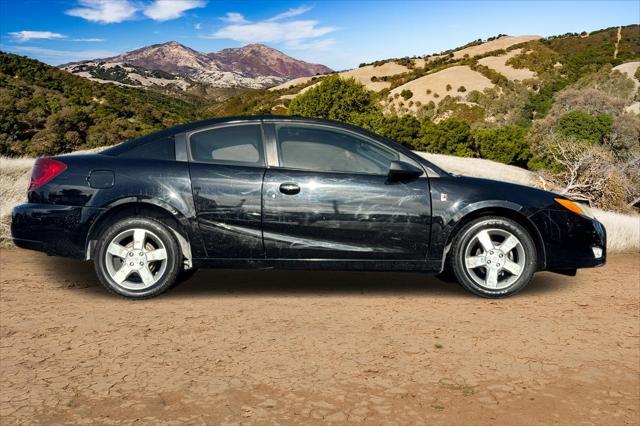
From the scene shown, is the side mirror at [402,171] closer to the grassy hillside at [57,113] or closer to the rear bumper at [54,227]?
the rear bumper at [54,227]

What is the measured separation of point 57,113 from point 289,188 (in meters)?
48.3

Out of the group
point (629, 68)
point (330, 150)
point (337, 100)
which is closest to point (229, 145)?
A: point (330, 150)

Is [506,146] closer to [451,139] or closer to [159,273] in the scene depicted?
[451,139]

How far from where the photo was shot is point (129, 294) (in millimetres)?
5211

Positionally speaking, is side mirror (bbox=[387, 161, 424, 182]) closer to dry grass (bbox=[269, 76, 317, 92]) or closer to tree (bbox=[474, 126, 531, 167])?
tree (bbox=[474, 126, 531, 167])

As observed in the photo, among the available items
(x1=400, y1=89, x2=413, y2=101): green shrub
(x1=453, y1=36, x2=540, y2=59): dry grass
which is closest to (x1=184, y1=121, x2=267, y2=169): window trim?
(x1=400, y1=89, x2=413, y2=101): green shrub

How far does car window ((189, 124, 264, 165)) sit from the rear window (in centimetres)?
18

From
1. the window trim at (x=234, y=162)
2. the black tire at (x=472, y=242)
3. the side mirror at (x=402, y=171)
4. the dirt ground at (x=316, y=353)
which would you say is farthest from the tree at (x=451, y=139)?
the window trim at (x=234, y=162)

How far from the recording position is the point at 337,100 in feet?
214

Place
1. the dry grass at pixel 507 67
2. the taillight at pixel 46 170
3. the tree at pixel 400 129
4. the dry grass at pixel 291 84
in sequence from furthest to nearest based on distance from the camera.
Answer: the dry grass at pixel 291 84, the dry grass at pixel 507 67, the tree at pixel 400 129, the taillight at pixel 46 170

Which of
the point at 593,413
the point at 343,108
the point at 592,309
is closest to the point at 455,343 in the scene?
the point at 593,413

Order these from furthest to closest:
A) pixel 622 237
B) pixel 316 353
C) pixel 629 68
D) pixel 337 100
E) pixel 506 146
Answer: pixel 629 68 < pixel 337 100 < pixel 506 146 < pixel 622 237 < pixel 316 353

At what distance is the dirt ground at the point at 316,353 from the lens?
304 cm

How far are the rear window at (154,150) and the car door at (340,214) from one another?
923 mm
